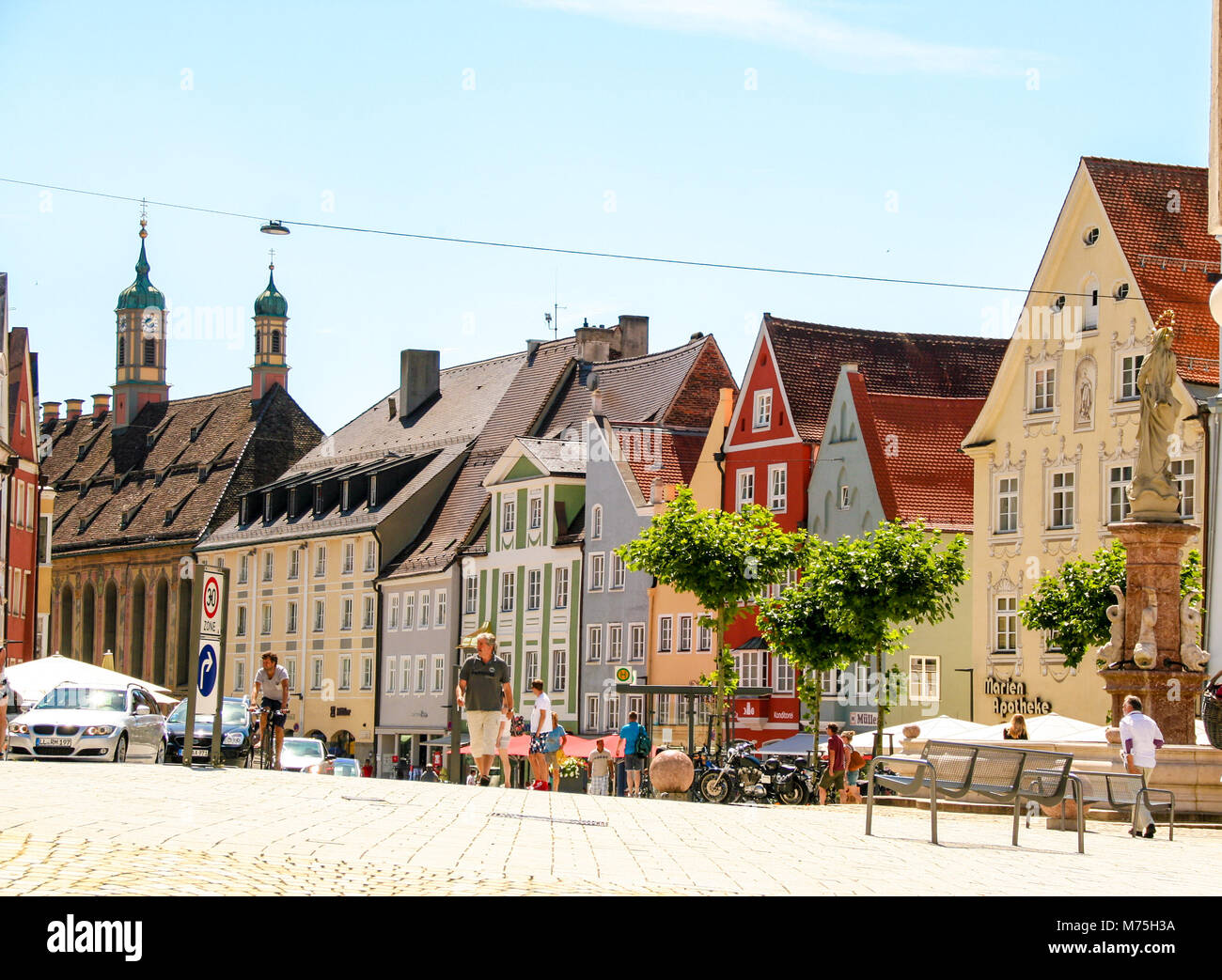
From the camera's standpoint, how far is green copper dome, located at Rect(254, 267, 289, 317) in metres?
116

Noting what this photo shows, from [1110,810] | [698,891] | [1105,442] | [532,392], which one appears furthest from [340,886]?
[532,392]

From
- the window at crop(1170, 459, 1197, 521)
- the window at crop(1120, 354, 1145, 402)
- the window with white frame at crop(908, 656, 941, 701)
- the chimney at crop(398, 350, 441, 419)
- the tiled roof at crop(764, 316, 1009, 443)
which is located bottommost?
the window with white frame at crop(908, 656, 941, 701)

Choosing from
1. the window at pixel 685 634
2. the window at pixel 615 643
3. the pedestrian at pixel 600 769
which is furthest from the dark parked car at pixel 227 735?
the window at pixel 615 643

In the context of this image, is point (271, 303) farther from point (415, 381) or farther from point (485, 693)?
point (485, 693)

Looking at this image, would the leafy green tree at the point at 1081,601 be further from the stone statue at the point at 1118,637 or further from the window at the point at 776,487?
the window at the point at 776,487

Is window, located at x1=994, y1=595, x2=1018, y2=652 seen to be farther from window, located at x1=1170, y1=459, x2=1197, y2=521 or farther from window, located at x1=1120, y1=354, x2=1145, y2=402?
window, located at x1=1170, y1=459, x2=1197, y2=521

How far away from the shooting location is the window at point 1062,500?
51531 millimetres

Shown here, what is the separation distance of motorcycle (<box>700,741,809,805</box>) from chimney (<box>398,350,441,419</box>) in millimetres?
52188

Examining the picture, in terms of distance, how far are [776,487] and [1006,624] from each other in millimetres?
10032

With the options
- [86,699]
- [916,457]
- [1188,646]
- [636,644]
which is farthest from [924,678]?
[86,699]

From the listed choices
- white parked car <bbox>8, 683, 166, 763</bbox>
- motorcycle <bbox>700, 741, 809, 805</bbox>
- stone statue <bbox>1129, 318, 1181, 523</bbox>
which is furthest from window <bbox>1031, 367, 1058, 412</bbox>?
white parked car <bbox>8, 683, 166, 763</bbox>

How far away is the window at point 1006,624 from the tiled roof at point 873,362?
857cm
